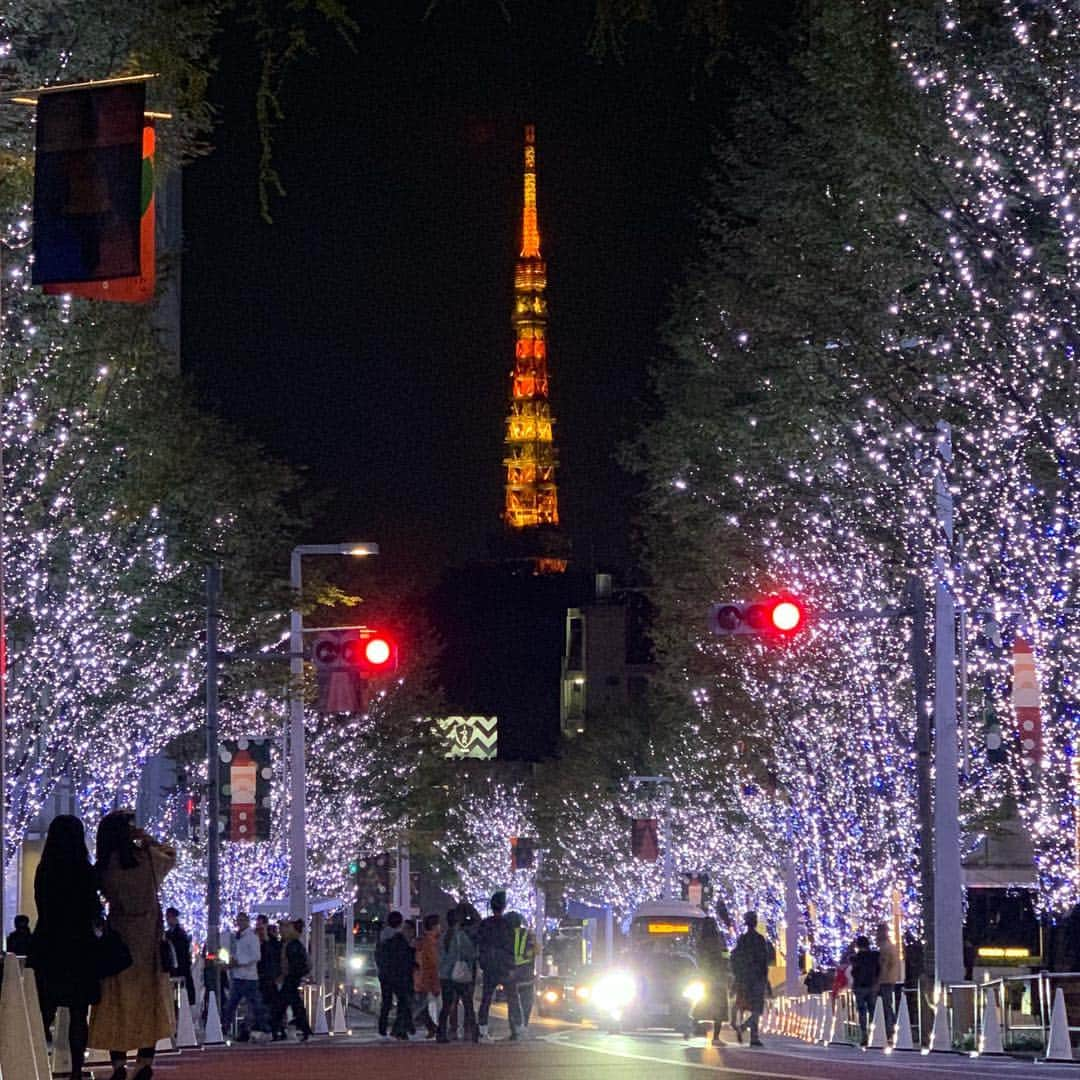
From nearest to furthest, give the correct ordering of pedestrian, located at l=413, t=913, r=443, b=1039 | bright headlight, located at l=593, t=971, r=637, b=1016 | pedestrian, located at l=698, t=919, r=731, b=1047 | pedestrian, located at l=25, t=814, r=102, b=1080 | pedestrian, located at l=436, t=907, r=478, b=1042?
1. pedestrian, located at l=25, t=814, r=102, b=1080
2. pedestrian, located at l=436, t=907, r=478, b=1042
3. pedestrian, located at l=413, t=913, r=443, b=1039
4. pedestrian, located at l=698, t=919, r=731, b=1047
5. bright headlight, located at l=593, t=971, r=637, b=1016

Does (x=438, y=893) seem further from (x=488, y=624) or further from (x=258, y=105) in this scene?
(x=258, y=105)

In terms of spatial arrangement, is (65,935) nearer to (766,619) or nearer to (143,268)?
(143,268)

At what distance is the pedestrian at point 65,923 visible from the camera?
13.1 metres

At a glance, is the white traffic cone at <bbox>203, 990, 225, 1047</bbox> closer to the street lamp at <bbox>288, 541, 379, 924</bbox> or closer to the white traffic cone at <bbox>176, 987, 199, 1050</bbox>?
the white traffic cone at <bbox>176, 987, 199, 1050</bbox>

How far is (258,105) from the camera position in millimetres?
5742

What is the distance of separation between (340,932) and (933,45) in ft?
219

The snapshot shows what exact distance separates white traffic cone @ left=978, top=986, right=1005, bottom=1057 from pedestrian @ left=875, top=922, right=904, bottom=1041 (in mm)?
5844

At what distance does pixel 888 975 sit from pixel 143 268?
73.0 feet

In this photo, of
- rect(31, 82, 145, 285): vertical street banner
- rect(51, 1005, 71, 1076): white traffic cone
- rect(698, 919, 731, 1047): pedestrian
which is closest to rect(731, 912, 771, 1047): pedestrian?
rect(698, 919, 731, 1047): pedestrian

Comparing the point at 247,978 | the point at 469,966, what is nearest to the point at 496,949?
the point at 469,966

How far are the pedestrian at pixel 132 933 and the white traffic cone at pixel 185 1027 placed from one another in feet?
36.9

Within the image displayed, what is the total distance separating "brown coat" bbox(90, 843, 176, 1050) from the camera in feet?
44.8

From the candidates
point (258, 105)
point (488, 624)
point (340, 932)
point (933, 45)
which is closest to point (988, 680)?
point (933, 45)

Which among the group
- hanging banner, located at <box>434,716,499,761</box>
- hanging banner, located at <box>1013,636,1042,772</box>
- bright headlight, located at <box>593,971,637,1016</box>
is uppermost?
hanging banner, located at <box>434,716,499,761</box>
